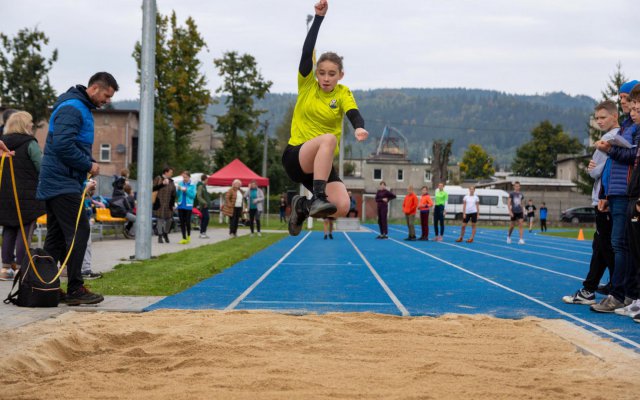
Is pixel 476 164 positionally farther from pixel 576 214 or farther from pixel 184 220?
pixel 184 220

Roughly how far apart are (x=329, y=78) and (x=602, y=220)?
403 cm

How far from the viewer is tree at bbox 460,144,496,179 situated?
108 metres

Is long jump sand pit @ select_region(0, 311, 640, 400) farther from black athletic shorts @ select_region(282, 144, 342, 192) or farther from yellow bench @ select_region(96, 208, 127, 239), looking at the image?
yellow bench @ select_region(96, 208, 127, 239)

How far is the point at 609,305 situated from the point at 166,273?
6.17m

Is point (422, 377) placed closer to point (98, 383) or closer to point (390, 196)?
point (98, 383)

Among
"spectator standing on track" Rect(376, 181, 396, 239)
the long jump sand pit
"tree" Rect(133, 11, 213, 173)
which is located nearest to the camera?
the long jump sand pit

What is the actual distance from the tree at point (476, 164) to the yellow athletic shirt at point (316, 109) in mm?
104178

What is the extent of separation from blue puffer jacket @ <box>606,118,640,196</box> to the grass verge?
512 centimetres

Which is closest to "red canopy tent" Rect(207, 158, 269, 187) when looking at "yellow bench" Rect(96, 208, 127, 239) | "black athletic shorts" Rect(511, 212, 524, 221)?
"yellow bench" Rect(96, 208, 127, 239)

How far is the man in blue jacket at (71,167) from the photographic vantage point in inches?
270

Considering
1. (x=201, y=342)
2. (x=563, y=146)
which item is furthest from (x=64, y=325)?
(x=563, y=146)

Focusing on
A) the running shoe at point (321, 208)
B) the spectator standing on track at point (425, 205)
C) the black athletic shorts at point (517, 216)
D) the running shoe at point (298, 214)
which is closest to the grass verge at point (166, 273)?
the running shoe at point (298, 214)

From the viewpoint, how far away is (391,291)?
9.07 meters

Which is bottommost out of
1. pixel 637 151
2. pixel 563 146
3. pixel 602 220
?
pixel 602 220
